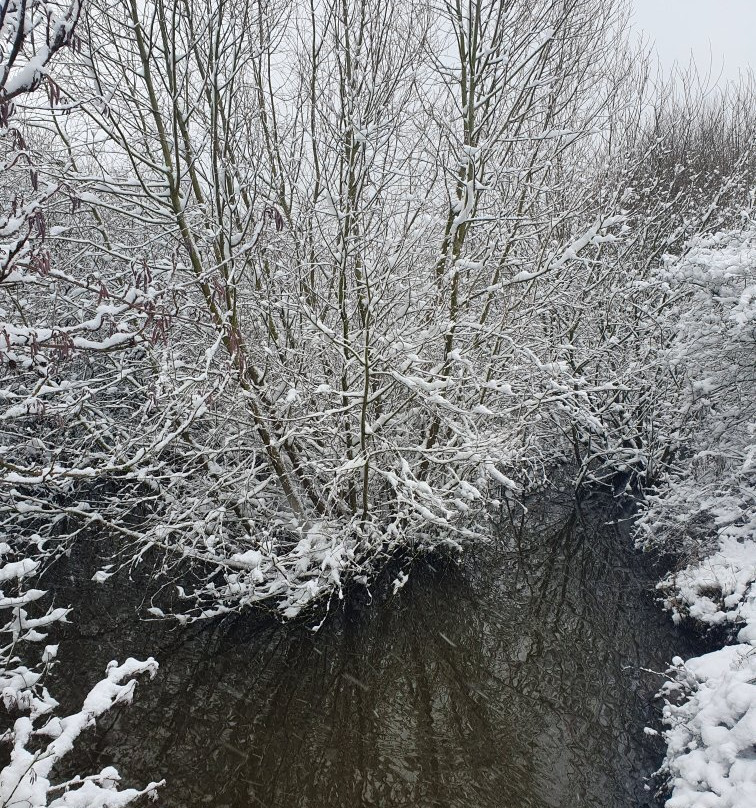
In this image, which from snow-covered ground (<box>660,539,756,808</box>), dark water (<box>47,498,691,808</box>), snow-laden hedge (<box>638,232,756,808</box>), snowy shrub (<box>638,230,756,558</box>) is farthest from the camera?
snowy shrub (<box>638,230,756,558</box>)

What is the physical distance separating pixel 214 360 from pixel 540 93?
5.46 metres

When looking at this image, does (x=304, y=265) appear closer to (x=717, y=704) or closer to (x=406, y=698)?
(x=406, y=698)

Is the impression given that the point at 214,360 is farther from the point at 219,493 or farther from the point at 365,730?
the point at 365,730

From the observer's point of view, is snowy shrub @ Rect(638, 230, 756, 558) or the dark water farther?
snowy shrub @ Rect(638, 230, 756, 558)

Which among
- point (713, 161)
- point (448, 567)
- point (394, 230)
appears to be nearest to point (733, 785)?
point (448, 567)

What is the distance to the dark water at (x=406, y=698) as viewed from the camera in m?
4.55

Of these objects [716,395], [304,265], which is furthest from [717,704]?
[304,265]

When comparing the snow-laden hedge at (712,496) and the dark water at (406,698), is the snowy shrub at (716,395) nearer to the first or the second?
the snow-laden hedge at (712,496)

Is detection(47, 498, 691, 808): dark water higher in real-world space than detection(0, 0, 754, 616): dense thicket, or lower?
lower

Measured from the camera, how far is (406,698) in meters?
5.60

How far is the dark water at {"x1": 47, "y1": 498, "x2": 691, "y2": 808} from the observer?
4551mm

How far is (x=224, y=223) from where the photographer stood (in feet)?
17.8

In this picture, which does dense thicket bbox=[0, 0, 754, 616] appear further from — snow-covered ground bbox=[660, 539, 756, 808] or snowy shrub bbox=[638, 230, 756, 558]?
snow-covered ground bbox=[660, 539, 756, 808]

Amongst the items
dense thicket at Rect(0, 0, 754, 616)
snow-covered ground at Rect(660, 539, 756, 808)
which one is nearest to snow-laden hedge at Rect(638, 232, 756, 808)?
snow-covered ground at Rect(660, 539, 756, 808)
